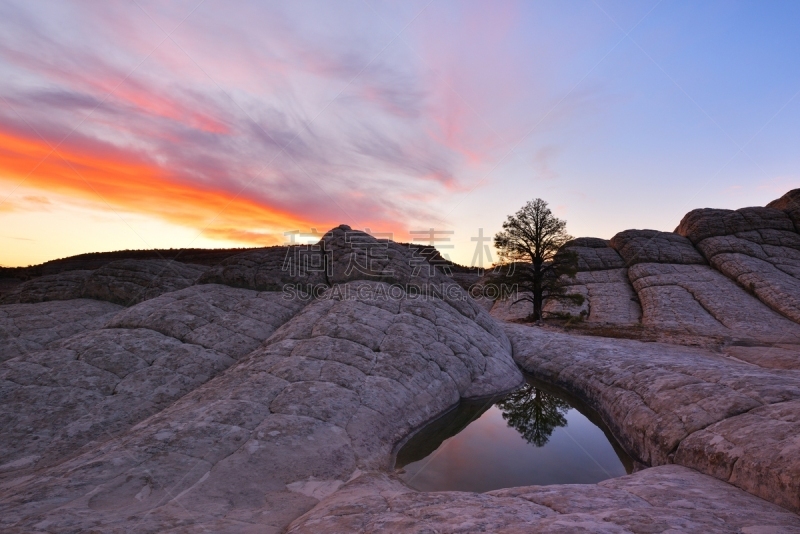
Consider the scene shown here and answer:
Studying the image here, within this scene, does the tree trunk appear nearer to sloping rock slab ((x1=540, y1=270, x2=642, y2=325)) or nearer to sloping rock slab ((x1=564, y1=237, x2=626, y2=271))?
sloping rock slab ((x1=540, y1=270, x2=642, y2=325))

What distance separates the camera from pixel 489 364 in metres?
17.6

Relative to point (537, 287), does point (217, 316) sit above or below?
below

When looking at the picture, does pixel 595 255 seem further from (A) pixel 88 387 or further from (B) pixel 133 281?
(A) pixel 88 387

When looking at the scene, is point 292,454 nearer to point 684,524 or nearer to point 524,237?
point 684,524

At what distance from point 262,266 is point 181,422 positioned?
10995mm

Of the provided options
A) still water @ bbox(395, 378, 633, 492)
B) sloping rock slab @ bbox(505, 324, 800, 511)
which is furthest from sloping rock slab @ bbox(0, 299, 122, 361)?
sloping rock slab @ bbox(505, 324, 800, 511)

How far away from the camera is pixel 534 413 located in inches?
590

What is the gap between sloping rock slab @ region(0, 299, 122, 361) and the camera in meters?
16.4

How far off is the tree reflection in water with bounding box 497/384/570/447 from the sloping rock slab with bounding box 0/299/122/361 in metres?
19.1

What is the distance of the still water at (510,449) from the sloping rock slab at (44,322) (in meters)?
16.5

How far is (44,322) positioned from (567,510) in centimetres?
2332

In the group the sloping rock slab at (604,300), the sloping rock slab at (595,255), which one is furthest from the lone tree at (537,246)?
the sloping rock slab at (595,255)

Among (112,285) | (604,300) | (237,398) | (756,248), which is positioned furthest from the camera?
(756,248)

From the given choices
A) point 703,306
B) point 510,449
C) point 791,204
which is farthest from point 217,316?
point 791,204
